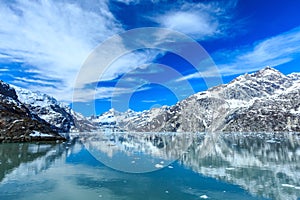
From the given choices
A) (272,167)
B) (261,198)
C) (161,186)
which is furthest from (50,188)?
(272,167)

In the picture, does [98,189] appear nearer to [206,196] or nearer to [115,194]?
[115,194]

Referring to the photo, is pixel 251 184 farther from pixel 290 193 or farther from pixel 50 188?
pixel 50 188

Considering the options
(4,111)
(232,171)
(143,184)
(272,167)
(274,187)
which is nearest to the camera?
(274,187)

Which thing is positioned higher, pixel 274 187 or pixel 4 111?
pixel 4 111

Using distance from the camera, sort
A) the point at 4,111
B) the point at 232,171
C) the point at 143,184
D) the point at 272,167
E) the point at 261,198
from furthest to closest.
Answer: the point at 4,111, the point at 272,167, the point at 232,171, the point at 143,184, the point at 261,198

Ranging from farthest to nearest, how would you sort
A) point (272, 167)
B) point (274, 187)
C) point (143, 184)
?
point (272, 167) → point (143, 184) → point (274, 187)

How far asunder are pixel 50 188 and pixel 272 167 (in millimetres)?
31122

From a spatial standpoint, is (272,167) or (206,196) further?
(272,167)

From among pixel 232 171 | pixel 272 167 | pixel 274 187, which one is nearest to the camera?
pixel 274 187

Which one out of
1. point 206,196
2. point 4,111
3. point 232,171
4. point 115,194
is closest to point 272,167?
point 232,171

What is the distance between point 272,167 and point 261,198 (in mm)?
17009

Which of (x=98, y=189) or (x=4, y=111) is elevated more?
(x=4, y=111)

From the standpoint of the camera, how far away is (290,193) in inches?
875

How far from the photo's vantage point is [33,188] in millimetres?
24609
